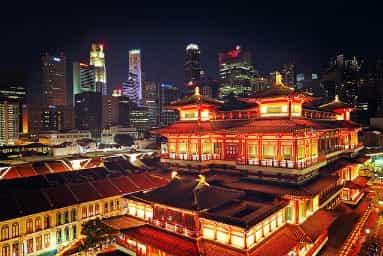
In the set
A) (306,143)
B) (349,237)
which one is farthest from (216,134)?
(349,237)

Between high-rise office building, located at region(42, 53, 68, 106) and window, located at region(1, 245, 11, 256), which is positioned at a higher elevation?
high-rise office building, located at region(42, 53, 68, 106)

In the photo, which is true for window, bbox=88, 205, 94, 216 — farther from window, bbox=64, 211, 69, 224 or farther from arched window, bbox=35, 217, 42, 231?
arched window, bbox=35, 217, 42, 231

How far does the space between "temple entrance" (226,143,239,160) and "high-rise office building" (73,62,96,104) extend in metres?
175

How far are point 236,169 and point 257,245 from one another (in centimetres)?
920

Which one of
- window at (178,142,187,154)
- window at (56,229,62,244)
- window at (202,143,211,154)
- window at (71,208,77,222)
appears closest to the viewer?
window at (56,229,62,244)

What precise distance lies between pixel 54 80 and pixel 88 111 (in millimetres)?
38073

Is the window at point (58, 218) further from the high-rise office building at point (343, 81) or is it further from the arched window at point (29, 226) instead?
the high-rise office building at point (343, 81)

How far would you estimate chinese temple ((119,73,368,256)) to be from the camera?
15.7 meters

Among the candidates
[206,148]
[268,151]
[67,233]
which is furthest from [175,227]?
[67,233]

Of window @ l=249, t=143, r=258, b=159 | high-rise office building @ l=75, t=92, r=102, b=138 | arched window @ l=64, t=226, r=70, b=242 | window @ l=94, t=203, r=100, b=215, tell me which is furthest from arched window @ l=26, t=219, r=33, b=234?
high-rise office building @ l=75, t=92, r=102, b=138

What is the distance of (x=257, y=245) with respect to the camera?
14.9 m

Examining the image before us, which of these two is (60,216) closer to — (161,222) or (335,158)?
(161,222)

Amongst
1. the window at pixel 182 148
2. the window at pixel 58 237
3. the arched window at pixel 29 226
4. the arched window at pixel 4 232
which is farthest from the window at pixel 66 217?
the window at pixel 182 148

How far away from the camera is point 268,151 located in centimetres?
2122
